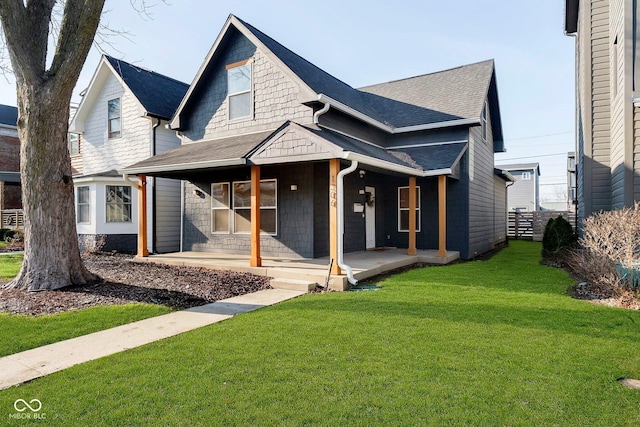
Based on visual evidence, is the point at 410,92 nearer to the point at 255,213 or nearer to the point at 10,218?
the point at 255,213

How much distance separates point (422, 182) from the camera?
12.7 metres

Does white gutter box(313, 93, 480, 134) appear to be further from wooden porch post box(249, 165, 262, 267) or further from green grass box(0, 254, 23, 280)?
green grass box(0, 254, 23, 280)

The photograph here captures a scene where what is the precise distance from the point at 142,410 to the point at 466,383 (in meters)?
2.52

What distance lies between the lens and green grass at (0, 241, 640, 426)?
9.37ft

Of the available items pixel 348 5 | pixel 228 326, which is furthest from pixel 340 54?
pixel 228 326

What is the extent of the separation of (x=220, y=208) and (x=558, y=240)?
392 inches

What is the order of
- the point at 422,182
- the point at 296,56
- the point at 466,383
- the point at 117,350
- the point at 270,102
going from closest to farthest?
the point at 466,383, the point at 117,350, the point at 270,102, the point at 296,56, the point at 422,182

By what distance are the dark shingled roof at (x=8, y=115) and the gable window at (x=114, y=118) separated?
14506 mm

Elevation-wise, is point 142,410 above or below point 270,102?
below

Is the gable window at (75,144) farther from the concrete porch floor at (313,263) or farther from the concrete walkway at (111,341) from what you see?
the concrete walkway at (111,341)

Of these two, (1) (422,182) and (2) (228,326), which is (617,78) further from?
(2) (228,326)

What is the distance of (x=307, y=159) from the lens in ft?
25.7

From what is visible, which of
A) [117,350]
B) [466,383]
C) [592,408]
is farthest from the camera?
[117,350]

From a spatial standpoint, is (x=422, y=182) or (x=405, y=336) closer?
(x=405, y=336)
